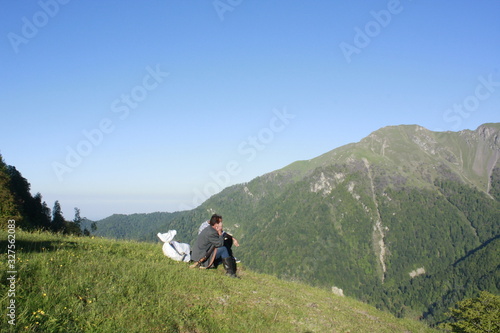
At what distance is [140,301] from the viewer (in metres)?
8.24

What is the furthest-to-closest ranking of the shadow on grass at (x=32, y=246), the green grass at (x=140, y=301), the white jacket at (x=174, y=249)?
the white jacket at (x=174, y=249), the shadow on grass at (x=32, y=246), the green grass at (x=140, y=301)

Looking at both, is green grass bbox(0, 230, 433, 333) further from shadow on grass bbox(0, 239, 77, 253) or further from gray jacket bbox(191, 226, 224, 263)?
gray jacket bbox(191, 226, 224, 263)

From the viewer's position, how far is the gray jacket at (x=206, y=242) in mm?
A: 13766

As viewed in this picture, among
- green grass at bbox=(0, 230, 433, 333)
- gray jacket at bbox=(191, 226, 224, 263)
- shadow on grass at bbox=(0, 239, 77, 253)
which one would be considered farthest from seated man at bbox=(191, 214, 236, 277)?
shadow on grass at bbox=(0, 239, 77, 253)

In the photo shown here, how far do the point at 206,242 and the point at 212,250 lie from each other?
40 cm

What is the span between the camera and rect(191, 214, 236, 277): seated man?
13.8 m

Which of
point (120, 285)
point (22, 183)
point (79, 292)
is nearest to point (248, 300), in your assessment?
point (120, 285)

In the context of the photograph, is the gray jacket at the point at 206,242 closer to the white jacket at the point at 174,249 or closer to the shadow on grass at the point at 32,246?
the white jacket at the point at 174,249

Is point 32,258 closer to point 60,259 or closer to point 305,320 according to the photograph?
point 60,259

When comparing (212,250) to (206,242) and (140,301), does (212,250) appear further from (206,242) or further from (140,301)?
(140,301)

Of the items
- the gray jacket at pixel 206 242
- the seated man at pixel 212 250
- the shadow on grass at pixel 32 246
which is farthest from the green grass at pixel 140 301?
the gray jacket at pixel 206 242

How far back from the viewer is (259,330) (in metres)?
8.61

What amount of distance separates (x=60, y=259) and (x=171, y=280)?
313 centimetres

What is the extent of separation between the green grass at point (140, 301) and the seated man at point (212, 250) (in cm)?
80
